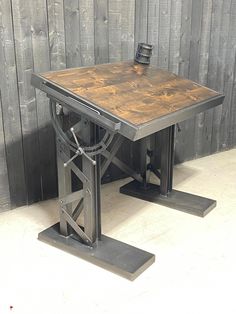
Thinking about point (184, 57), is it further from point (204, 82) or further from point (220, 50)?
point (220, 50)

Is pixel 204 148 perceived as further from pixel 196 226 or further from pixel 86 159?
pixel 86 159

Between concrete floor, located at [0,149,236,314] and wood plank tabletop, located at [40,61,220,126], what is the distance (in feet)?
2.84

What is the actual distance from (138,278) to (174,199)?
1015mm

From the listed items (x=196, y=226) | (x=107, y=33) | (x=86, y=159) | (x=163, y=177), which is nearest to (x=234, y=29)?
(x=107, y=33)

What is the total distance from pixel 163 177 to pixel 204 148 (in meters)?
1.20

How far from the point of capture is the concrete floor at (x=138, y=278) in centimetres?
226

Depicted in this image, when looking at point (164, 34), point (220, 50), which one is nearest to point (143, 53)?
point (164, 34)

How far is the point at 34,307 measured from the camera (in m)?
2.22

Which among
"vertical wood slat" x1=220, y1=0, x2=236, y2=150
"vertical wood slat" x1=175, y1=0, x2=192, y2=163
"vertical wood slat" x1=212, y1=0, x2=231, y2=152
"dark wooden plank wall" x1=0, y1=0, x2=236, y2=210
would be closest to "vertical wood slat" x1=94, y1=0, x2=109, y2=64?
"dark wooden plank wall" x1=0, y1=0, x2=236, y2=210

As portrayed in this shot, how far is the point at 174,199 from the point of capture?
3.35 meters

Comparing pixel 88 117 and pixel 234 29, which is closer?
pixel 88 117

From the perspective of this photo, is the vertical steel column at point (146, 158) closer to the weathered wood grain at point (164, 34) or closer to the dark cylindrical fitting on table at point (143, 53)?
the dark cylindrical fitting on table at point (143, 53)

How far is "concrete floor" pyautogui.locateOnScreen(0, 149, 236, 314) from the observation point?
2.26 m

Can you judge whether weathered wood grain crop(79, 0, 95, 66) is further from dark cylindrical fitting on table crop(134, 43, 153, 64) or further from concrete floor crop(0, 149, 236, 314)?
concrete floor crop(0, 149, 236, 314)
